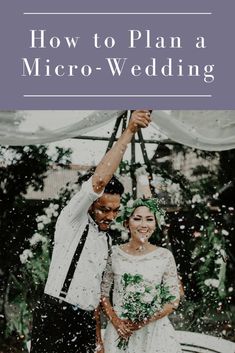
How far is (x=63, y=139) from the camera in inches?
116

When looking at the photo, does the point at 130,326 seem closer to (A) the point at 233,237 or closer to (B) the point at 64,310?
(B) the point at 64,310

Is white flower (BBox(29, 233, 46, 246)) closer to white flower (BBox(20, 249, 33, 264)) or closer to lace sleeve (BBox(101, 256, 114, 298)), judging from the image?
white flower (BBox(20, 249, 33, 264))

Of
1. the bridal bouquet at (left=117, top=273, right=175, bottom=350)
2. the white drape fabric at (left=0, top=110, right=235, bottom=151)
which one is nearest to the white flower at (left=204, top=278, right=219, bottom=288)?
the bridal bouquet at (left=117, top=273, right=175, bottom=350)

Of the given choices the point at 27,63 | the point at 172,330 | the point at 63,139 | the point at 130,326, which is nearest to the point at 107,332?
the point at 130,326

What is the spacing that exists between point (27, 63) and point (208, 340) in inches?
74.9

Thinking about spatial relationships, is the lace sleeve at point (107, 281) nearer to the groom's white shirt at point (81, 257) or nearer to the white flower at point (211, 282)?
the groom's white shirt at point (81, 257)

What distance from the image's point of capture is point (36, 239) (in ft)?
9.73

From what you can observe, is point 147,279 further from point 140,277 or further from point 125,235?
point 125,235

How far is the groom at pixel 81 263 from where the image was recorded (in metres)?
2.78

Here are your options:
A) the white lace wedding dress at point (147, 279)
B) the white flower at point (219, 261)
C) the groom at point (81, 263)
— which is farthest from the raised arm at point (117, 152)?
the white flower at point (219, 261)

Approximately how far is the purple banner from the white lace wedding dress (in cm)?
86

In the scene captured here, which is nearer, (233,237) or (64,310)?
(64,310)

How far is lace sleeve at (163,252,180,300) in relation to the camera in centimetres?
286

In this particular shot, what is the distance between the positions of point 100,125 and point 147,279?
90cm
